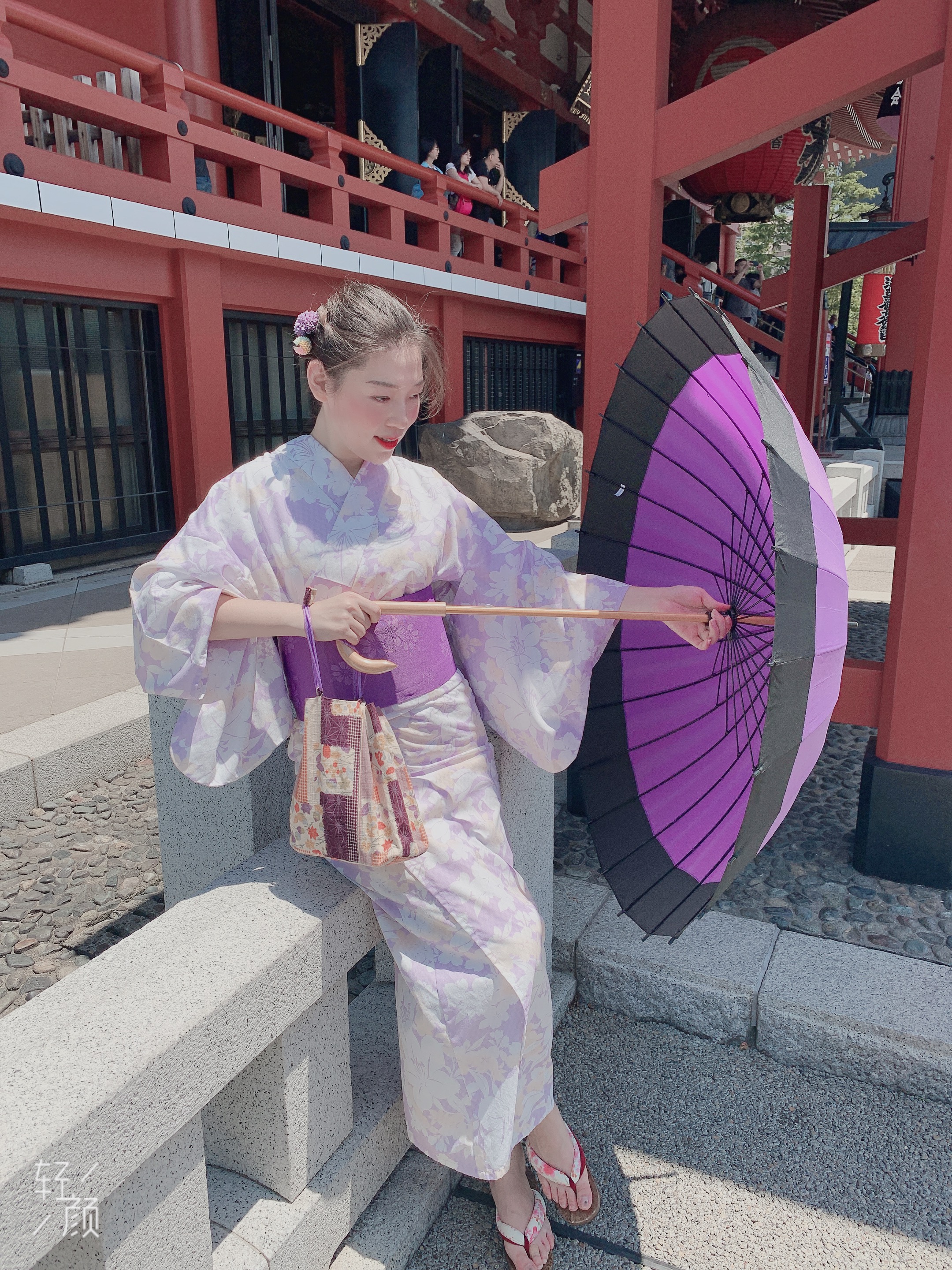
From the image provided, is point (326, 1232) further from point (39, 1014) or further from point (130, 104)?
point (130, 104)

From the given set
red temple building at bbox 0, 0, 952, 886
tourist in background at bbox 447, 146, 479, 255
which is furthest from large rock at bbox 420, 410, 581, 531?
tourist in background at bbox 447, 146, 479, 255

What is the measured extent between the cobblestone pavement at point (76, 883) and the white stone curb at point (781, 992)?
59 centimetres

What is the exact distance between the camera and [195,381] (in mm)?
6855

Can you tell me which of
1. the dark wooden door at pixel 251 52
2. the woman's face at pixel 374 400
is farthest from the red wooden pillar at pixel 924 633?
the dark wooden door at pixel 251 52

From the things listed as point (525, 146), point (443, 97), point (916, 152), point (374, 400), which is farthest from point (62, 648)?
point (916, 152)

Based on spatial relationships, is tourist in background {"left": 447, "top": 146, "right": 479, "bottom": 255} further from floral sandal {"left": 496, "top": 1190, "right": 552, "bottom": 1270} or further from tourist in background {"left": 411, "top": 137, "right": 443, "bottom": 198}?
floral sandal {"left": 496, "top": 1190, "right": 552, "bottom": 1270}

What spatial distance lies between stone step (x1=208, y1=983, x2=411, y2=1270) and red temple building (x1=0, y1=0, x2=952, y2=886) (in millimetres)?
1664

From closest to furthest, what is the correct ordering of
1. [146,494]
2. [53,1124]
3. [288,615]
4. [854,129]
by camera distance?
1. [53,1124]
2. [288,615]
3. [854,129]
4. [146,494]

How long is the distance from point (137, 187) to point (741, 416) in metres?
5.59

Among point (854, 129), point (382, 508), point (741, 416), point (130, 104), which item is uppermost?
point (130, 104)

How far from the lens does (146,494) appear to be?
7.07 metres

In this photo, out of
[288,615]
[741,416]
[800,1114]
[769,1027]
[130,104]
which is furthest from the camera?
[130,104]

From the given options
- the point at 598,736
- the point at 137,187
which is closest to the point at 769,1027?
the point at 598,736

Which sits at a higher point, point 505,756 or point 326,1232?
point 505,756
